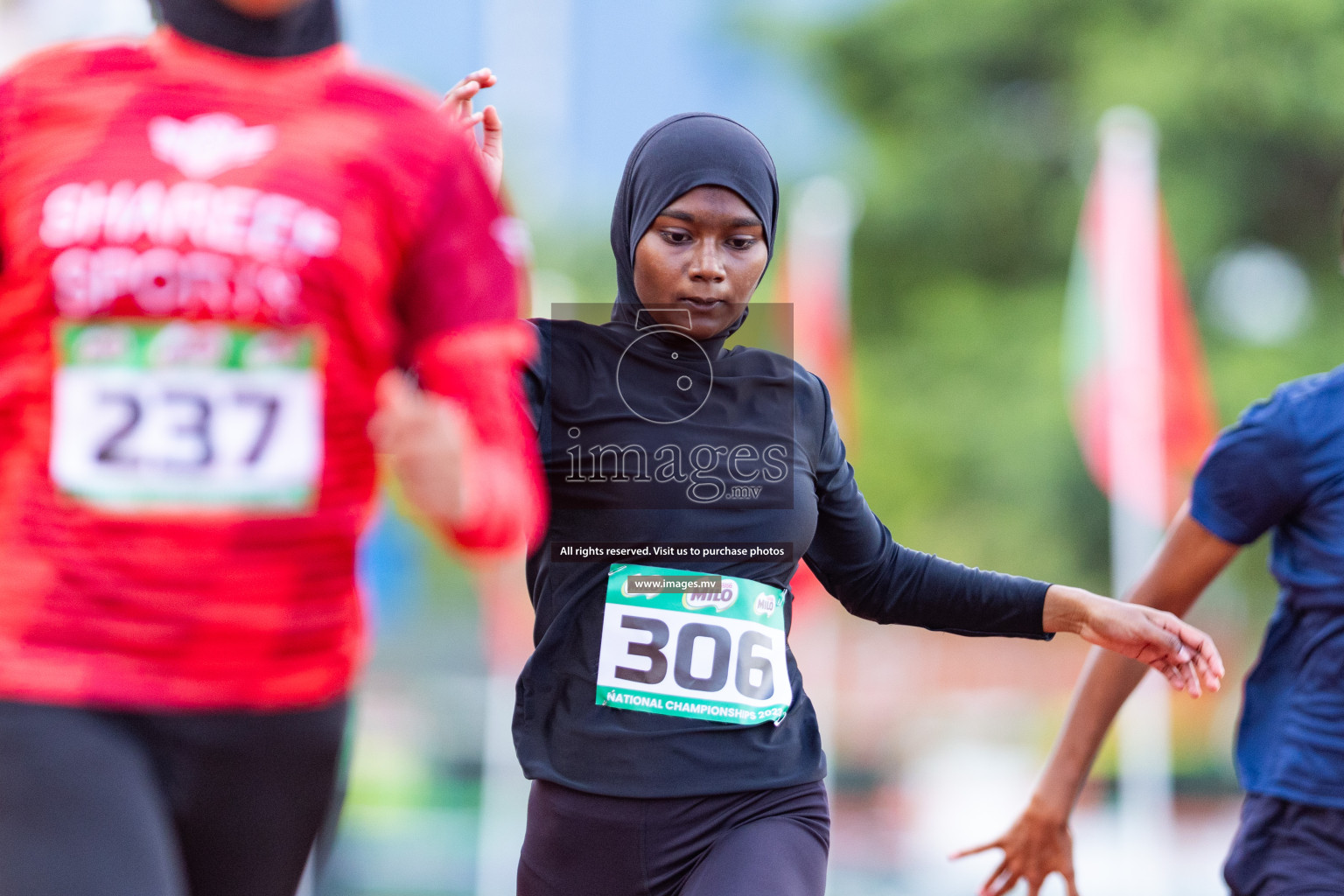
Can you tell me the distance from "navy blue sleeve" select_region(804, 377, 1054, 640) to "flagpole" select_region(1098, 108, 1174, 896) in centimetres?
659

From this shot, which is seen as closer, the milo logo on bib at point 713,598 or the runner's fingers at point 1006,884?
the milo logo on bib at point 713,598

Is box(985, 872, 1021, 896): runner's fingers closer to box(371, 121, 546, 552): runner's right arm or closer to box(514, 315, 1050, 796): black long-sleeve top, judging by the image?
box(514, 315, 1050, 796): black long-sleeve top

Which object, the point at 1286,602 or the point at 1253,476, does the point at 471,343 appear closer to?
the point at 1253,476

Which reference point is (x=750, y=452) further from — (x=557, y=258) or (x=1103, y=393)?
(x=557, y=258)

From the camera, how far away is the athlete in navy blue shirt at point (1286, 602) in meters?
3.32

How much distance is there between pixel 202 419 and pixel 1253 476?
238 centimetres

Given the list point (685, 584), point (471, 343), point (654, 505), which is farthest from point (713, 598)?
point (471, 343)

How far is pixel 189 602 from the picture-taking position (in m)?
2.07

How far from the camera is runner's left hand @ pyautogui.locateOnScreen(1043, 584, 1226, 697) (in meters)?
3.38

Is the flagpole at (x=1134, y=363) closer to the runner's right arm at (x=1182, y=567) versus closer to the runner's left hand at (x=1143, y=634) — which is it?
the runner's right arm at (x=1182, y=567)

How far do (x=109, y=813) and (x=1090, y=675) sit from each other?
2538 mm

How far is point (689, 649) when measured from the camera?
309cm

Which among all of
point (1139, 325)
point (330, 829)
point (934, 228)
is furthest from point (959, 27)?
point (330, 829)

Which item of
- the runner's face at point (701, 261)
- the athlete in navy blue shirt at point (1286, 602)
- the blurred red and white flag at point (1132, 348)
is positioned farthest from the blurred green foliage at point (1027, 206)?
the runner's face at point (701, 261)
